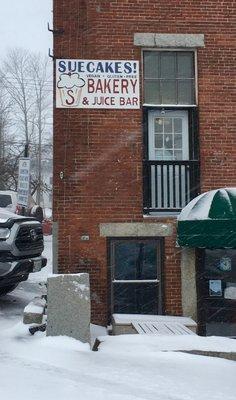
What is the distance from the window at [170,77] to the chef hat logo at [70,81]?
1240 millimetres

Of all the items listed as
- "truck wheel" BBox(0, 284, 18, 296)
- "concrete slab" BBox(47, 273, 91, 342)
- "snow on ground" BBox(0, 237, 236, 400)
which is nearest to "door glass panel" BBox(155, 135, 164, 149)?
"concrete slab" BBox(47, 273, 91, 342)

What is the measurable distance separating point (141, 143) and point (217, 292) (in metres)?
3.01

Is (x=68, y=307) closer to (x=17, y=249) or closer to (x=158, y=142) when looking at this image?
(x=17, y=249)

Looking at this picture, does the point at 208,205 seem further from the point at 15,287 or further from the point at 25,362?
the point at 15,287

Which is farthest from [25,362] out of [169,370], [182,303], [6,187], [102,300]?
[6,187]

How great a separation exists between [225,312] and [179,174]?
2621 mm

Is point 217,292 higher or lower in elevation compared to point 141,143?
lower

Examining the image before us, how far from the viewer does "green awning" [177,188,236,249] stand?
26.0 ft

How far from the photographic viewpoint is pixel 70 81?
932 centimetres

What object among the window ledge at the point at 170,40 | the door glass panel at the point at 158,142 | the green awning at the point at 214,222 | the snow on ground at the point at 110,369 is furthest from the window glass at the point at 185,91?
the snow on ground at the point at 110,369

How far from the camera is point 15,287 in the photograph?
10.9m

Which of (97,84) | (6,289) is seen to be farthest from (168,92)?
(6,289)

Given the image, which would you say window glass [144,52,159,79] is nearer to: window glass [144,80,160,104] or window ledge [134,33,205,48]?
window glass [144,80,160,104]

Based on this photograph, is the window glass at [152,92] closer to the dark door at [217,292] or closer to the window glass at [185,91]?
the window glass at [185,91]
